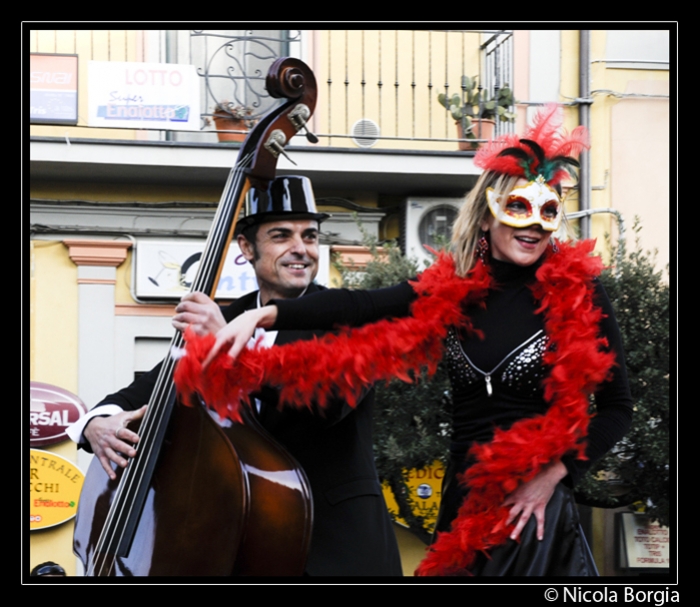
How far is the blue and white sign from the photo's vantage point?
7.68 m

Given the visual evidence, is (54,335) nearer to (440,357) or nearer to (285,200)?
(285,200)

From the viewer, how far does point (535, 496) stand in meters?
2.49

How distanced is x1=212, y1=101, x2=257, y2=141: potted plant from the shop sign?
3.39 feet

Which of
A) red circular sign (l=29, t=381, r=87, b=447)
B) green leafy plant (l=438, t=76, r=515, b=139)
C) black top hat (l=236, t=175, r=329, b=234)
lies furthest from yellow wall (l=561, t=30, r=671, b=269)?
black top hat (l=236, t=175, r=329, b=234)

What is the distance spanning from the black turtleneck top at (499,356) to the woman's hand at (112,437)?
23.4 inches

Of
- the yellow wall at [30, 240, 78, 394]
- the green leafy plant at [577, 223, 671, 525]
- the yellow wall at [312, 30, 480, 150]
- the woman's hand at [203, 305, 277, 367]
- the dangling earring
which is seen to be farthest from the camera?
the yellow wall at [312, 30, 480, 150]

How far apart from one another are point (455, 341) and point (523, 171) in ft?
1.54

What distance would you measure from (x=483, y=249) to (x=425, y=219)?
5402 mm

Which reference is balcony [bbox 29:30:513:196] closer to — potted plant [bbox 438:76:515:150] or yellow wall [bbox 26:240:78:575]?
potted plant [bbox 438:76:515:150]

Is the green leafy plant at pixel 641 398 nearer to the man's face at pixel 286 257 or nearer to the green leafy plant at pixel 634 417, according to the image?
the green leafy plant at pixel 634 417

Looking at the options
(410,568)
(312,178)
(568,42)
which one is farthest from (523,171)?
(568,42)
